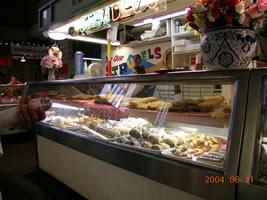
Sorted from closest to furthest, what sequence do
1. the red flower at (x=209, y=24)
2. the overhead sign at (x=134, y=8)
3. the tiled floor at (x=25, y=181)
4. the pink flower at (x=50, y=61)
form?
1. the red flower at (x=209, y=24)
2. the overhead sign at (x=134, y=8)
3. the tiled floor at (x=25, y=181)
4. the pink flower at (x=50, y=61)

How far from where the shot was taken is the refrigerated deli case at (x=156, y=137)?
1383mm

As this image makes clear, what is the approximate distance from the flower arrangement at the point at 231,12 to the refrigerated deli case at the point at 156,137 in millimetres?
298

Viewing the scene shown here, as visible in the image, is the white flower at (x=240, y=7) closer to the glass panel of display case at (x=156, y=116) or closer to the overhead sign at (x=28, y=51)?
the glass panel of display case at (x=156, y=116)

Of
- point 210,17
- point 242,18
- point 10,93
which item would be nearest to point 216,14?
point 210,17

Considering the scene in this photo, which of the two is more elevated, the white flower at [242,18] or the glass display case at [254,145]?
the white flower at [242,18]

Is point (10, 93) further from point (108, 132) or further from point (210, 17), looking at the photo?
point (210, 17)

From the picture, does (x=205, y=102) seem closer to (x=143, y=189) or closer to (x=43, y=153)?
(x=143, y=189)

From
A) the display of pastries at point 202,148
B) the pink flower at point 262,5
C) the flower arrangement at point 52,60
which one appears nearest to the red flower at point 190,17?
the pink flower at point 262,5

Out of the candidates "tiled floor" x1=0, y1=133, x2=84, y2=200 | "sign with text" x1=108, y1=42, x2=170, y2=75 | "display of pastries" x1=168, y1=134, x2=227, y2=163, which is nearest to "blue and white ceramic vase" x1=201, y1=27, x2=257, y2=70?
"display of pastries" x1=168, y1=134, x2=227, y2=163

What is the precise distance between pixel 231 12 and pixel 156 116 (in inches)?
51.0

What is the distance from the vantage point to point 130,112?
273 cm

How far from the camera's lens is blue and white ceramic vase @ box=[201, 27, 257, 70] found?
151 cm
